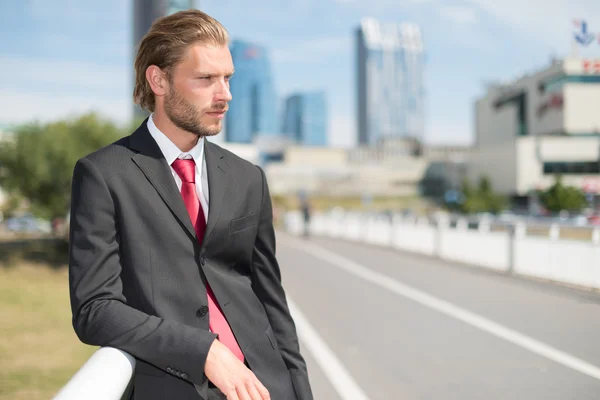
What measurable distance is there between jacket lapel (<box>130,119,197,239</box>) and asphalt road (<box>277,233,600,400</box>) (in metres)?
4.56

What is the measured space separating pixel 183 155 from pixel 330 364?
5.84 meters

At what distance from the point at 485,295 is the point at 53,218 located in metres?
35.6

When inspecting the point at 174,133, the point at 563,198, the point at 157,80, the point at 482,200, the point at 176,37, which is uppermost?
the point at 176,37

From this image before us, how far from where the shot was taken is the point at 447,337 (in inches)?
343

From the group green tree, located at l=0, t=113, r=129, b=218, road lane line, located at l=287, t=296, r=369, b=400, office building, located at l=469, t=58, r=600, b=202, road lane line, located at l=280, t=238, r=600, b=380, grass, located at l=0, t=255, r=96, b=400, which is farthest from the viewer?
office building, located at l=469, t=58, r=600, b=202

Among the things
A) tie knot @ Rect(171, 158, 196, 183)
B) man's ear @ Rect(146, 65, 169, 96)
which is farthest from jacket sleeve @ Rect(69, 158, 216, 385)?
man's ear @ Rect(146, 65, 169, 96)

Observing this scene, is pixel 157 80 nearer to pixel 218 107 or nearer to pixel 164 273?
pixel 218 107

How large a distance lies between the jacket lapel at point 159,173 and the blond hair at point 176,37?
21cm

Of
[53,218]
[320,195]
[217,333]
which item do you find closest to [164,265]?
[217,333]

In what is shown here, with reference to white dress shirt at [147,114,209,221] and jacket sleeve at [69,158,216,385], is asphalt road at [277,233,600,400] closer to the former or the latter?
white dress shirt at [147,114,209,221]

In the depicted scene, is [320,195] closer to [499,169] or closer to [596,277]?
[499,169]

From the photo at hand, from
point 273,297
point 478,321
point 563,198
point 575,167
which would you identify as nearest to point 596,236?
point 478,321

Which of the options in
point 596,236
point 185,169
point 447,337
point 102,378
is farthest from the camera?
point 596,236

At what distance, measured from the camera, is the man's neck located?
2002mm
